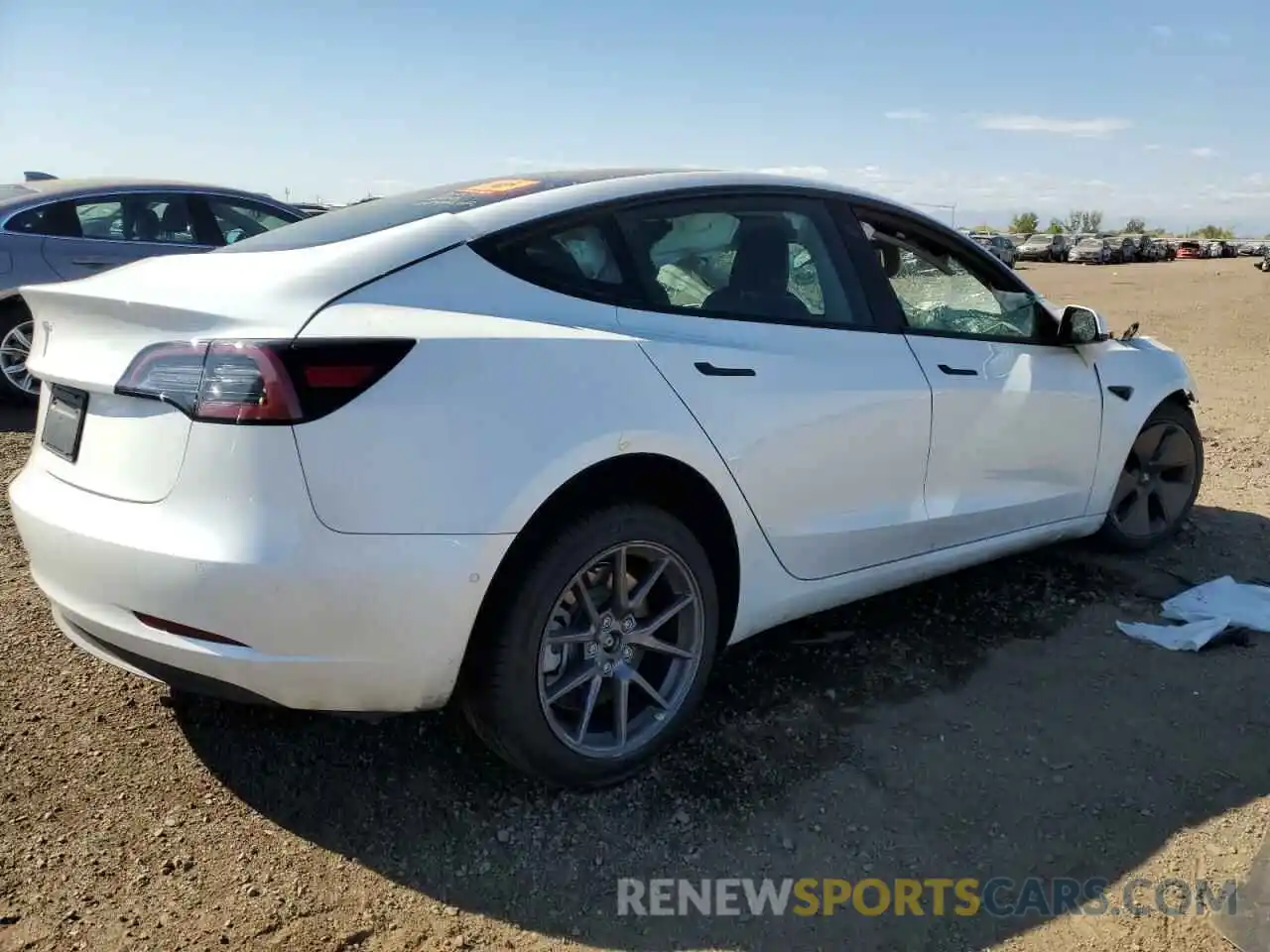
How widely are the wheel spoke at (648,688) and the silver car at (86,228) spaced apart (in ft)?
17.9

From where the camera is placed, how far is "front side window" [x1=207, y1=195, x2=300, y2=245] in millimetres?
7922

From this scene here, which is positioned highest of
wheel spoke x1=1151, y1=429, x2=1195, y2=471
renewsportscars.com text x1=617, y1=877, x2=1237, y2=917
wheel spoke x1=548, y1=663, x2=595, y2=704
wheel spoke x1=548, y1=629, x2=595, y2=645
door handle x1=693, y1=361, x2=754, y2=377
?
door handle x1=693, y1=361, x2=754, y2=377

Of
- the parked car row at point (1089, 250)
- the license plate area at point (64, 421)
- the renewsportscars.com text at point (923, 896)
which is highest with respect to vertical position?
the parked car row at point (1089, 250)

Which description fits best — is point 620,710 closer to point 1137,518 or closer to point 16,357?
point 1137,518

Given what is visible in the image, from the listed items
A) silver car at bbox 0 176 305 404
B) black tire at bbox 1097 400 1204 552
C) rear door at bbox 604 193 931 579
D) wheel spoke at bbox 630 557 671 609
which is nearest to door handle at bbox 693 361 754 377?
rear door at bbox 604 193 931 579

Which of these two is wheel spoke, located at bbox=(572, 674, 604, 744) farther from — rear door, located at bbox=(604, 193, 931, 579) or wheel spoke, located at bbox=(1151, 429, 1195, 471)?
wheel spoke, located at bbox=(1151, 429, 1195, 471)

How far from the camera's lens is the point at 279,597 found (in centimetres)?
222

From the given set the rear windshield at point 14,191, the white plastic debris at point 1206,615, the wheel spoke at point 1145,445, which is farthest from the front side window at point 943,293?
the rear windshield at point 14,191

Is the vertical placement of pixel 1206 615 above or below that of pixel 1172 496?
below

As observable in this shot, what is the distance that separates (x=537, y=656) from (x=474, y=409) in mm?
641

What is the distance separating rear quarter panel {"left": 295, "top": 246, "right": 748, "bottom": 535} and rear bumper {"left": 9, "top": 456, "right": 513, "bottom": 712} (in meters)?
0.08

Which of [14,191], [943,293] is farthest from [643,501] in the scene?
[14,191]

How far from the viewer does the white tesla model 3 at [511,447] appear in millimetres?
2256

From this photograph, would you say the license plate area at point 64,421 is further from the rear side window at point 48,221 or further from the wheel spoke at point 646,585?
the rear side window at point 48,221
